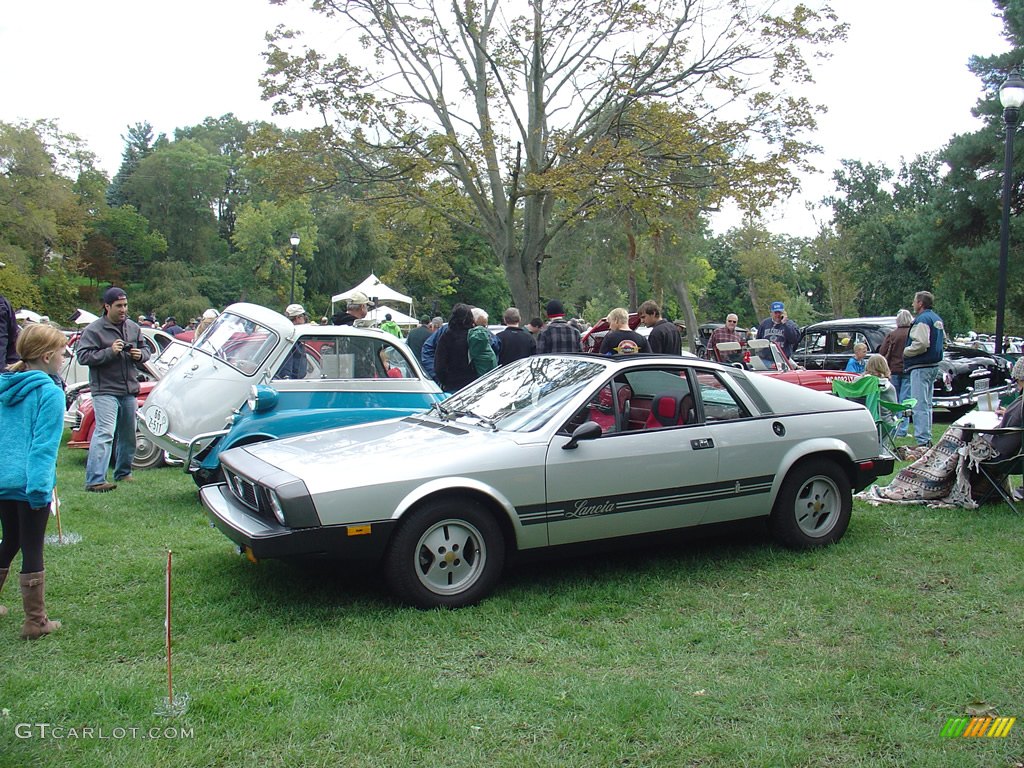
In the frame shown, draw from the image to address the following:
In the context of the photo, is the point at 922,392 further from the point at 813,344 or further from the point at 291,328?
the point at 291,328

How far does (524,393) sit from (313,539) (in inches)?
74.4

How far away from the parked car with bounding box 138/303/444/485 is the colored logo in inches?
209

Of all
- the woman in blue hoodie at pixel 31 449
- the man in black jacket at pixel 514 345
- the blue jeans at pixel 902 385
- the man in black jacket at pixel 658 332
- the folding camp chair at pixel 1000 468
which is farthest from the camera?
the blue jeans at pixel 902 385

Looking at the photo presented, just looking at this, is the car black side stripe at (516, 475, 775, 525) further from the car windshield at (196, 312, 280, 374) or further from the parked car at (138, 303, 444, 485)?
the car windshield at (196, 312, 280, 374)

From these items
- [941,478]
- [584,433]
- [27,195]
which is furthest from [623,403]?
[27,195]

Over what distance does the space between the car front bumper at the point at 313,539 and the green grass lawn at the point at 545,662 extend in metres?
0.41

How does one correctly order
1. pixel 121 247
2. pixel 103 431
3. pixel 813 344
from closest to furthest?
1. pixel 103 431
2. pixel 813 344
3. pixel 121 247

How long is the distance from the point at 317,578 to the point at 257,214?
57.0 metres

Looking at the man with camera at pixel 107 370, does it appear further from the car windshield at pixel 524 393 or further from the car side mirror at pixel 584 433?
the car side mirror at pixel 584 433

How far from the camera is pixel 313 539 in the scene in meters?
4.51

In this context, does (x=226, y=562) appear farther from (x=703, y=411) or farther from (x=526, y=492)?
(x=703, y=411)

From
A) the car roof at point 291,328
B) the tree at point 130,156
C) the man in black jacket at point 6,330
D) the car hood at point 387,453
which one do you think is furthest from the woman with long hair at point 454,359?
the tree at point 130,156

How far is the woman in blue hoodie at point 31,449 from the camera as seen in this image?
424 cm

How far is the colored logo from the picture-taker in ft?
11.3
